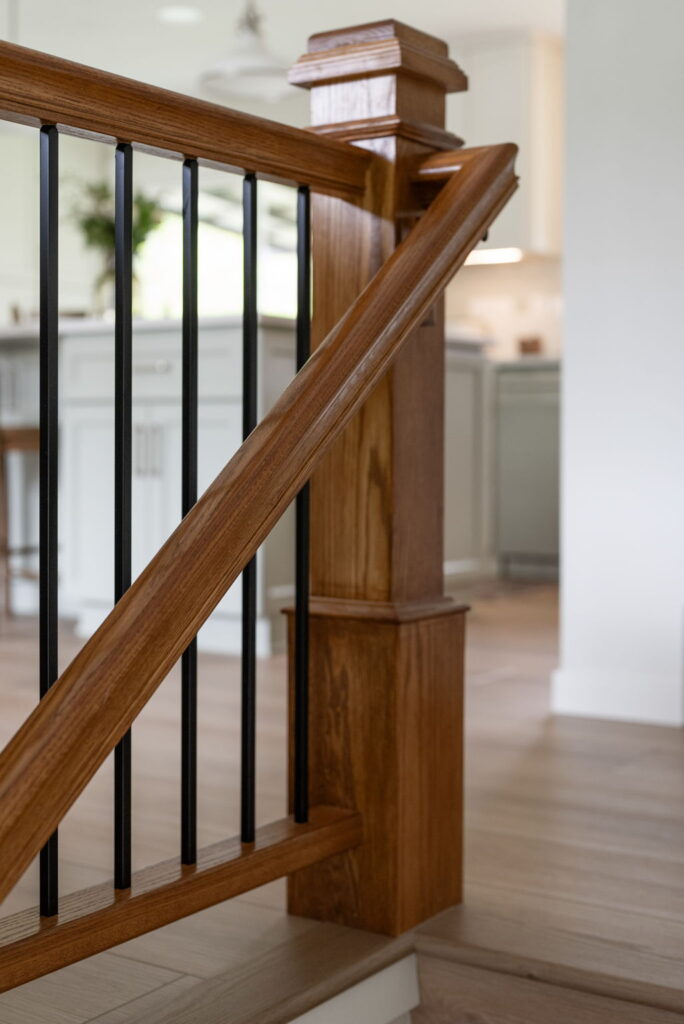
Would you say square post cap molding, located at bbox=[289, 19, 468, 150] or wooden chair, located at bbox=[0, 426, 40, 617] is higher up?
square post cap molding, located at bbox=[289, 19, 468, 150]

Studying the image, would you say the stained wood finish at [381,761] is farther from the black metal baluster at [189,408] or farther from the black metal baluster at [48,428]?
the black metal baluster at [48,428]

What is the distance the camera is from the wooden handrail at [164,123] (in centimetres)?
106

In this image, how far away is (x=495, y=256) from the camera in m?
7.43

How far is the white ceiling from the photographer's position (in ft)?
21.7

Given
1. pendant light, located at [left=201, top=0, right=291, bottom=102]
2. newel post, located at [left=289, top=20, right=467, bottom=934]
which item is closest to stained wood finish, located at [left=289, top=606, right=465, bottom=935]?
newel post, located at [left=289, top=20, right=467, bottom=934]

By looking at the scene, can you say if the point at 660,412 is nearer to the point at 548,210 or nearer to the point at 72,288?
the point at 548,210

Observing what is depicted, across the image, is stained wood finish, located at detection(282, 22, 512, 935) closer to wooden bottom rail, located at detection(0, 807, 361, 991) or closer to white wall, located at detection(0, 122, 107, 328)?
wooden bottom rail, located at detection(0, 807, 361, 991)

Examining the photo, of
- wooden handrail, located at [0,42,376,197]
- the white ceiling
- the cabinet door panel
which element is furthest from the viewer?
the white ceiling

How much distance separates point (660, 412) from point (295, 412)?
174cm

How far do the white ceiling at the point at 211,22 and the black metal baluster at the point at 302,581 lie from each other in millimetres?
5550

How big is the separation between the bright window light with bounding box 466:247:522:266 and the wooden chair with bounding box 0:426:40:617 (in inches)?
138

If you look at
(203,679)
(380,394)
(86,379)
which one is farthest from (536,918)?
(86,379)

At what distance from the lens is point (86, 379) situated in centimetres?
413

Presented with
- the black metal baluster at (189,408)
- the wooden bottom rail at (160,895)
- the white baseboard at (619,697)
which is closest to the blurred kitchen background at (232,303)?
the white baseboard at (619,697)
